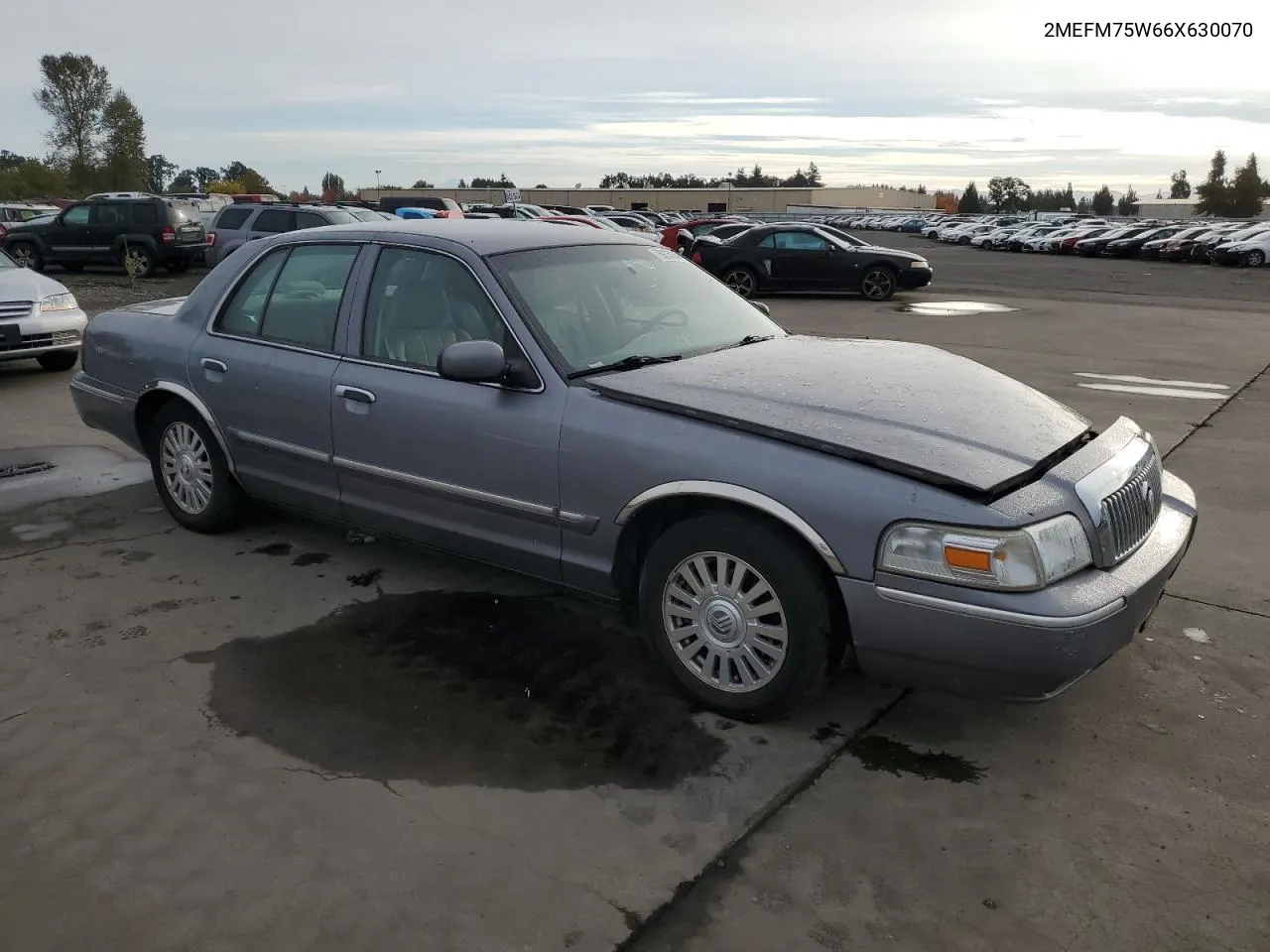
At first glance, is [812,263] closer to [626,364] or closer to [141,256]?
[141,256]

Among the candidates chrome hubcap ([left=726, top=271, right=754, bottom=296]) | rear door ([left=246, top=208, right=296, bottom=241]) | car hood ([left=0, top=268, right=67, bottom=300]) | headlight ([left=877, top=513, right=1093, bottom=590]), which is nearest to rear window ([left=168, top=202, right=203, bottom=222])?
rear door ([left=246, top=208, right=296, bottom=241])

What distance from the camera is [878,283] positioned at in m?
18.8

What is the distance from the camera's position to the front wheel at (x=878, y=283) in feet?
61.5

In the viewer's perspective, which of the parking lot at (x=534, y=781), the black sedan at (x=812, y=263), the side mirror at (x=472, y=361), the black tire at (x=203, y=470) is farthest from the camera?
the black sedan at (x=812, y=263)

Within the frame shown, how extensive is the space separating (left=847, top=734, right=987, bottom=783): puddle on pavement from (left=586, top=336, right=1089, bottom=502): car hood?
0.90 meters

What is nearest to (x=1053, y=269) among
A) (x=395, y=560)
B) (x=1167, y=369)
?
(x=1167, y=369)

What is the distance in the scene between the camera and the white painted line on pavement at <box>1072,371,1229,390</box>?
9.57 meters

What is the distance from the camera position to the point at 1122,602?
295 cm

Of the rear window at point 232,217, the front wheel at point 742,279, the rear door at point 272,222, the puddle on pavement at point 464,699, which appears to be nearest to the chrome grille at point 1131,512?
the puddle on pavement at point 464,699

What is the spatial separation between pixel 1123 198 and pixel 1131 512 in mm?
162538

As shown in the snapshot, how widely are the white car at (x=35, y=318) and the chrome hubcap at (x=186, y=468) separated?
4.95m

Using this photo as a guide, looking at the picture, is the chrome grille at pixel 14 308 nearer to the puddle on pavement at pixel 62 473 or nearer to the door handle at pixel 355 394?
the puddle on pavement at pixel 62 473

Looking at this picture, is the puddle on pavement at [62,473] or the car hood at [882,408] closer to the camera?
the car hood at [882,408]

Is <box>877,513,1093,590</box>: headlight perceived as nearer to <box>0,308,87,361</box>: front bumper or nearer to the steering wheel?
the steering wheel
